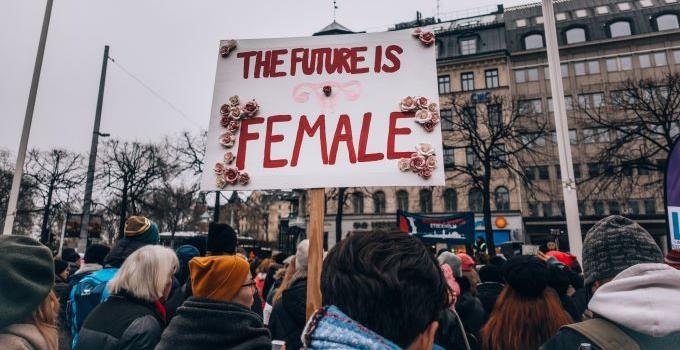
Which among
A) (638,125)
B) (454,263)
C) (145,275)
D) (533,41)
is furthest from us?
(533,41)

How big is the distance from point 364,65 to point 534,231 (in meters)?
33.3

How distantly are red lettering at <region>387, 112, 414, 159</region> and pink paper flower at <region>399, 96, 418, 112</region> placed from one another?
34 mm

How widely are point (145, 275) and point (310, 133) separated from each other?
4.54ft

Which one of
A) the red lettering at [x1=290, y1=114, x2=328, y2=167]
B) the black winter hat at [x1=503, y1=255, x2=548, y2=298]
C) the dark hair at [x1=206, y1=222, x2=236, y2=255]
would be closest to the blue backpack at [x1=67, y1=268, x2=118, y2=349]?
the dark hair at [x1=206, y1=222, x2=236, y2=255]

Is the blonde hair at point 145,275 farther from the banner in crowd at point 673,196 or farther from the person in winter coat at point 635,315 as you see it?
the banner in crowd at point 673,196

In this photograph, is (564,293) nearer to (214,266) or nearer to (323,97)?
(323,97)

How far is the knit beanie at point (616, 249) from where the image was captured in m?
1.96

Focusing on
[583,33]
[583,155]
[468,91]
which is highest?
[583,33]

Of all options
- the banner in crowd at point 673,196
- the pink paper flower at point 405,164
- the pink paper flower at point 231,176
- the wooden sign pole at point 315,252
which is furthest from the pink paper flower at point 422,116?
the banner in crowd at point 673,196

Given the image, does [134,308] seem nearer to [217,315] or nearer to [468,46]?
[217,315]

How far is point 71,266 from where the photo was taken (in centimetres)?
711

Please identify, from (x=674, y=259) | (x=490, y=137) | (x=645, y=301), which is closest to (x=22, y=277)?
(x=645, y=301)

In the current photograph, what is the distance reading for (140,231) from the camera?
3639 mm

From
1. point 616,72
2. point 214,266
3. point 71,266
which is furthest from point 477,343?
point 616,72
